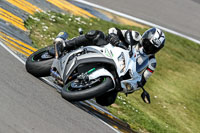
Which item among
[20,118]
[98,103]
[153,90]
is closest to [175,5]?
[153,90]

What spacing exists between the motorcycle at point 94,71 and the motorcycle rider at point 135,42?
11 centimetres

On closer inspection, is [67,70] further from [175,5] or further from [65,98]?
[175,5]

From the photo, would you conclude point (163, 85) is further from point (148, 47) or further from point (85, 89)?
point (85, 89)

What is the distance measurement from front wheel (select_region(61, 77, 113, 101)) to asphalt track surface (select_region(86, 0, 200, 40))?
8832mm

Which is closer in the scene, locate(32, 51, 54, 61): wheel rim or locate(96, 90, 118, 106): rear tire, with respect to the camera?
locate(96, 90, 118, 106): rear tire

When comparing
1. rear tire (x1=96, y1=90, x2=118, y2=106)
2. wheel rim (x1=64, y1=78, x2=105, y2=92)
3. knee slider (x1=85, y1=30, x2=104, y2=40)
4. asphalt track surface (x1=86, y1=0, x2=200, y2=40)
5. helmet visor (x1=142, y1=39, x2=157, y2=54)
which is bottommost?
asphalt track surface (x1=86, y1=0, x2=200, y2=40)

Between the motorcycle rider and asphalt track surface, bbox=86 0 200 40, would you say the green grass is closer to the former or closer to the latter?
asphalt track surface, bbox=86 0 200 40

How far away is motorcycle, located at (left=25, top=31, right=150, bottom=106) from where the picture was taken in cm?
673

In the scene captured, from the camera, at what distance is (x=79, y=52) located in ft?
24.4

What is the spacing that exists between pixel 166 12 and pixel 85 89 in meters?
10.3

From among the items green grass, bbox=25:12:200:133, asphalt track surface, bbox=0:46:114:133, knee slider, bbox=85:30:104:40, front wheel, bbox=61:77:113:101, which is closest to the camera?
asphalt track surface, bbox=0:46:114:133

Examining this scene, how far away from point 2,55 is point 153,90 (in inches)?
190

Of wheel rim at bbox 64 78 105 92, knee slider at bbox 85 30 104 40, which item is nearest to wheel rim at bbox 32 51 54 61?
knee slider at bbox 85 30 104 40

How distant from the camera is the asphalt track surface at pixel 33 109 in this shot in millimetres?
5742
